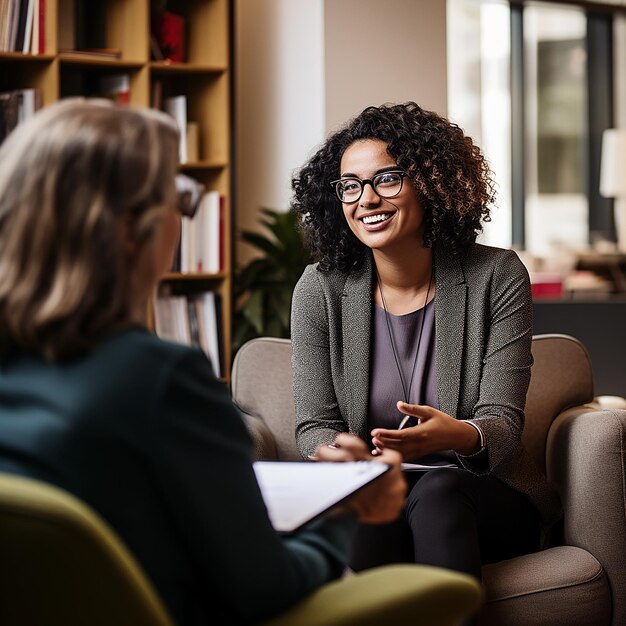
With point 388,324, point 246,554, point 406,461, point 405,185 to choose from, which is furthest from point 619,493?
point 246,554

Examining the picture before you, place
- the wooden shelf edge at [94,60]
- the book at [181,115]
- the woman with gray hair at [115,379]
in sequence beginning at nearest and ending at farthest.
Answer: the woman with gray hair at [115,379]
the wooden shelf edge at [94,60]
the book at [181,115]

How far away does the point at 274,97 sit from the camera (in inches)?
178

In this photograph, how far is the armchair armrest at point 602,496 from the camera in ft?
7.18

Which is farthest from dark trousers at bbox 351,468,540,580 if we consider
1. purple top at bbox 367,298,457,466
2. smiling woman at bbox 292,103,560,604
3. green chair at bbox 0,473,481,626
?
green chair at bbox 0,473,481,626

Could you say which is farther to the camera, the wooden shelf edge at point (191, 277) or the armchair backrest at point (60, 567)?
the wooden shelf edge at point (191, 277)

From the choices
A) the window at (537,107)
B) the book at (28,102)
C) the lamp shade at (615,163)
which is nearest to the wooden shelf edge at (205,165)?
the book at (28,102)

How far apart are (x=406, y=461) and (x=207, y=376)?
3.66 ft

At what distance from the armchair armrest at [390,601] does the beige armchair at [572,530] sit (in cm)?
91

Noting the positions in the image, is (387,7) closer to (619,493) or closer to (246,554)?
(619,493)

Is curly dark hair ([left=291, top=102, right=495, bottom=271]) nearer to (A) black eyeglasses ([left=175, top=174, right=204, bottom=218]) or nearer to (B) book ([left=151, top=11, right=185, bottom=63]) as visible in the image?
(A) black eyeglasses ([left=175, top=174, right=204, bottom=218])

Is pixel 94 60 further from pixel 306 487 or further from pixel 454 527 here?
pixel 306 487

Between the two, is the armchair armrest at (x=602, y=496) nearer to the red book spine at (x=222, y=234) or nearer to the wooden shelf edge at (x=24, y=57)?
the red book spine at (x=222, y=234)

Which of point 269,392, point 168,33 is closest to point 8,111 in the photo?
point 168,33

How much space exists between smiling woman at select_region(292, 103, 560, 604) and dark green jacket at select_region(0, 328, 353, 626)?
42.3 inches
